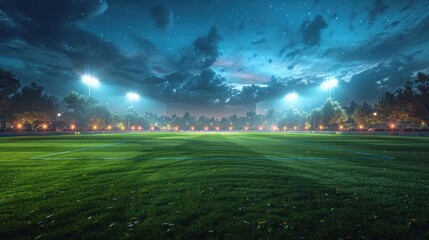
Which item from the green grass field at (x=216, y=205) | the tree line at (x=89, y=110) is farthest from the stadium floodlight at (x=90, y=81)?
the green grass field at (x=216, y=205)

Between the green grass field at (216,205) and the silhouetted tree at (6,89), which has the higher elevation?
the silhouetted tree at (6,89)

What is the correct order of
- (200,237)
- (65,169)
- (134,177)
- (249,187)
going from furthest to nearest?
(65,169)
(134,177)
(249,187)
(200,237)

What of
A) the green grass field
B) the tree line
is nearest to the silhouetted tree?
the tree line

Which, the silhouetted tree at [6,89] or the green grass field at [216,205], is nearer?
the green grass field at [216,205]

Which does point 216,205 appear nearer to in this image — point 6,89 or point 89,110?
point 6,89

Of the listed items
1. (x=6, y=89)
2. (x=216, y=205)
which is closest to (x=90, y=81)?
(x=6, y=89)

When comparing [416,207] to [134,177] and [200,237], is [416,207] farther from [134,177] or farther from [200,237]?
[134,177]

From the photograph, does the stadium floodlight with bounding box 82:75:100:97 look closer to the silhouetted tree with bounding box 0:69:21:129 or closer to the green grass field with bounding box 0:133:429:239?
the silhouetted tree with bounding box 0:69:21:129

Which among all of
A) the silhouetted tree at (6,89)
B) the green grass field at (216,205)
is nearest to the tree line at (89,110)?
the silhouetted tree at (6,89)

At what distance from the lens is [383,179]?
9430 millimetres

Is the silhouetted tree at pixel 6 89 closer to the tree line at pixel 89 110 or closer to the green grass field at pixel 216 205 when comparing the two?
the tree line at pixel 89 110

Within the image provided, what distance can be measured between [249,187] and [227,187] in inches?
28.7

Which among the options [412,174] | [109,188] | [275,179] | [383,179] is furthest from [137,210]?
[412,174]

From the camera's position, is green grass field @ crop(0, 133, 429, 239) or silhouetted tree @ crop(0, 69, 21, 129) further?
silhouetted tree @ crop(0, 69, 21, 129)
